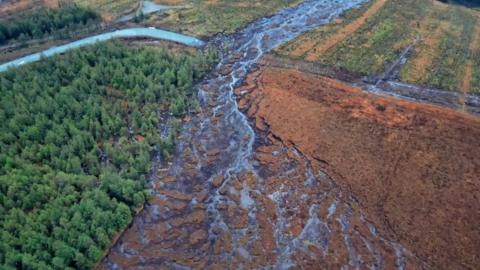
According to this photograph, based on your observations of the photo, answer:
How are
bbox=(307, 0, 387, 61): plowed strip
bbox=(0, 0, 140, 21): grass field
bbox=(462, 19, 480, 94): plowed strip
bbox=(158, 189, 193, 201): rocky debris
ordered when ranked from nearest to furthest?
bbox=(158, 189, 193, 201): rocky debris < bbox=(462, 19, 480, 94): plowed strip < bbox=(307, 0, 387, 61): plowed strip < bbox=(0, 0, 140, 21): grass field

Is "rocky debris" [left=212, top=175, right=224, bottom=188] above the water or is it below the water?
below

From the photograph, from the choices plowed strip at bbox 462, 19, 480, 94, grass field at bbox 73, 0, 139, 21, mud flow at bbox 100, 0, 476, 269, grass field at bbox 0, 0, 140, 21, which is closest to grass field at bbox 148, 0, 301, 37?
grass field at bbox 73, 0, 139, 21

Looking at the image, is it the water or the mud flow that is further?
the water

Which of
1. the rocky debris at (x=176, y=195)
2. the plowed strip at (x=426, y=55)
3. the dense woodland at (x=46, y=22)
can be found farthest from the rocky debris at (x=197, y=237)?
the dense woodland at (x=46, y=22)

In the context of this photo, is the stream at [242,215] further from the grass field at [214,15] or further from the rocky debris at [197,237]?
the grass field at [214,15]

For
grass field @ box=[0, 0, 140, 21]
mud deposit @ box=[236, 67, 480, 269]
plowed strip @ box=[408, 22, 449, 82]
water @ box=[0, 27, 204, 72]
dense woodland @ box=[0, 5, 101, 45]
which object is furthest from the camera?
grass field @ box=[0, 0, 140, 21]

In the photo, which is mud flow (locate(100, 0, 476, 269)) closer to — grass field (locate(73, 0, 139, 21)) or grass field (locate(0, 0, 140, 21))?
grass field (locate(73, 0, 139, 21))

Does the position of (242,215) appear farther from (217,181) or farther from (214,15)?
(214,15)

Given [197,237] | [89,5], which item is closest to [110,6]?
[89,5]
